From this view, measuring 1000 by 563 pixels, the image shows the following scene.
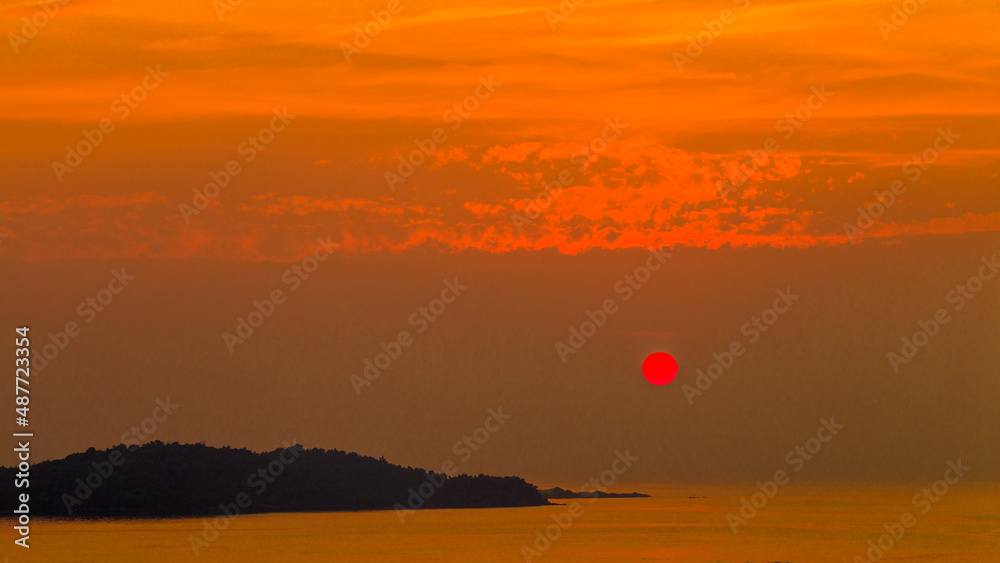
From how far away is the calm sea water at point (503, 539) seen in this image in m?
82.1

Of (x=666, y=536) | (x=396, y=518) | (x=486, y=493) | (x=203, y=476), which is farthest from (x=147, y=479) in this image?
(x=666, y=536)

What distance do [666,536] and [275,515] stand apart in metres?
51.0

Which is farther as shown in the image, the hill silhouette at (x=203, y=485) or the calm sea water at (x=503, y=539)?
the hill silhouette at (x=203, y=485)

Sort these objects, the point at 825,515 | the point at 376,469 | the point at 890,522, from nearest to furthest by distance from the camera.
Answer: the point at 890,522 < the point at 825,515 < the point at 376,469

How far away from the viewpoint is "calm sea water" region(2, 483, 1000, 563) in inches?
3233

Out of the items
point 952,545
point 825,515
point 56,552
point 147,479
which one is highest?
point 147,479

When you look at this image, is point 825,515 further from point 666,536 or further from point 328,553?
point 328,553

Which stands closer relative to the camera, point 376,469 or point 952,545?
point 952,545

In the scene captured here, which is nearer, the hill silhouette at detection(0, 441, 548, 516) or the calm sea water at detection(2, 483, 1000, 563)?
the calm sea water at detection(2, 483, 1000, 563)

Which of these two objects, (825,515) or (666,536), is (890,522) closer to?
(825,515)

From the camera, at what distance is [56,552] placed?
82312mm

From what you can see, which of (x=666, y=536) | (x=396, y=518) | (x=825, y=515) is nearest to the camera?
(x=666, y=536)

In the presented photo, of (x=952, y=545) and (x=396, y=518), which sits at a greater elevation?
(x=396, y=518)

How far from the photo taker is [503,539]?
9831cm
